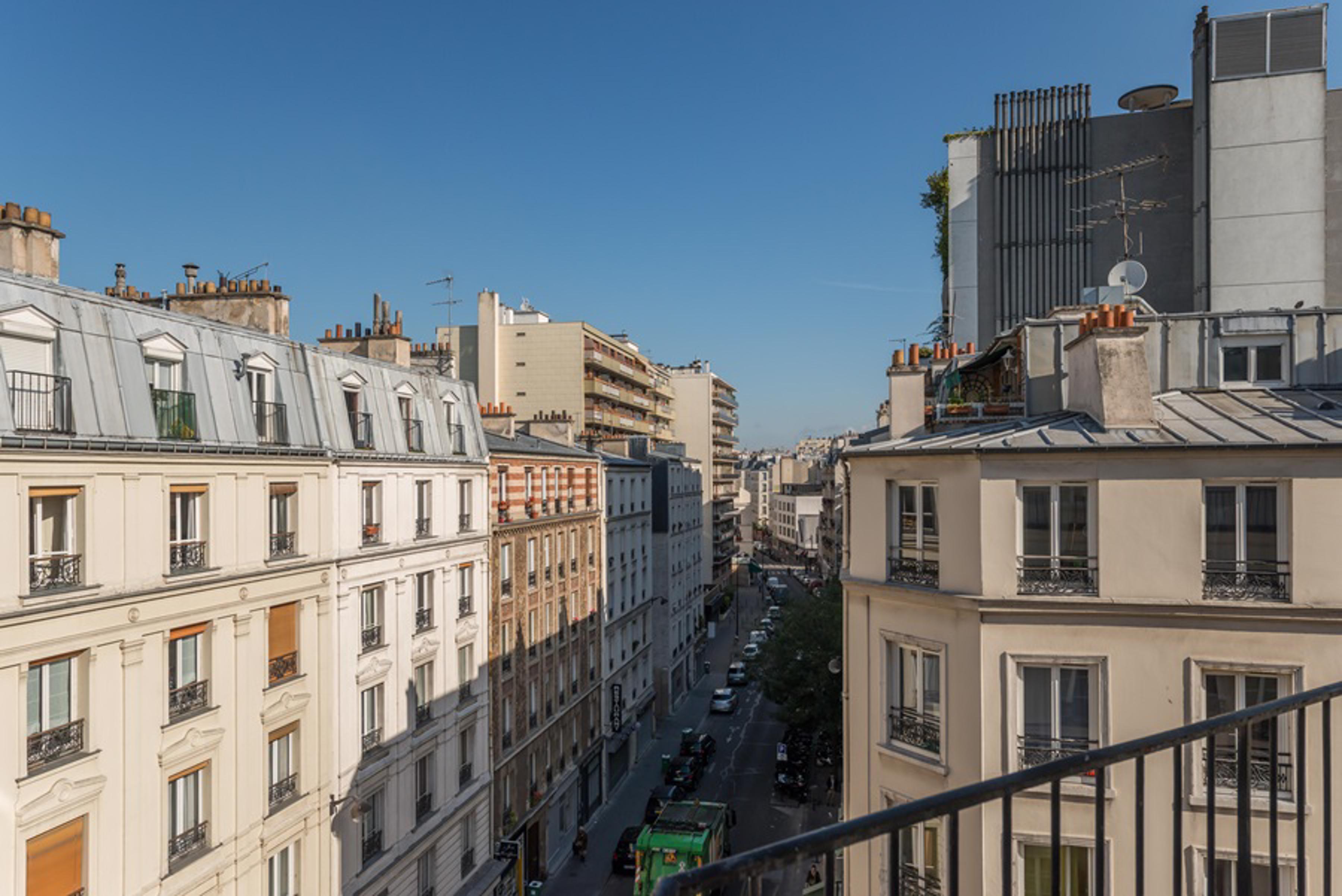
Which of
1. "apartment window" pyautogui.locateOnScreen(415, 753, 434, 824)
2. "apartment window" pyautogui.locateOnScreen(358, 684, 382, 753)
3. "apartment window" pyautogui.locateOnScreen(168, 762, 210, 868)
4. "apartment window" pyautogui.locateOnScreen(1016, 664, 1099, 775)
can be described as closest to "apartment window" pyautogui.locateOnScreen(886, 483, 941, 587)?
"apartment window" pyautogui.locateOnScreen(1016, 664, 1099, 775)

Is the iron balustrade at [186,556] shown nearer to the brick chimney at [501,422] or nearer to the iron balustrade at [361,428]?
the iron balustrade at [361,428]

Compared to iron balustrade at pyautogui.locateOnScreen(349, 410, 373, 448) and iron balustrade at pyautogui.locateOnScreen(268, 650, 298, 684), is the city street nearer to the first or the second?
iron balustrade at pyautogui.locateOnScreen(268, 650, 298, 684)

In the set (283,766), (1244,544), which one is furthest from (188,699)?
(1244,544)

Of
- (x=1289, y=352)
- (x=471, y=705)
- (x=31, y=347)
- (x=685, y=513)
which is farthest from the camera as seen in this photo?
(x=685, y=513)

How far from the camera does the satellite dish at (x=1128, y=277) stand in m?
17.6

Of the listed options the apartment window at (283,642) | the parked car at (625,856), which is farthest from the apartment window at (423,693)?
the parked car at (625,856)

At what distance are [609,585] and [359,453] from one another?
21986mm

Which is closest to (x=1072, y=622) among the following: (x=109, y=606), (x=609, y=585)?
(x=109, y=606)

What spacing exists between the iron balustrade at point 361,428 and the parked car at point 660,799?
2100 cm

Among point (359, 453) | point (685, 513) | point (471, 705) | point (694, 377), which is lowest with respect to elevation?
point (471, 705)

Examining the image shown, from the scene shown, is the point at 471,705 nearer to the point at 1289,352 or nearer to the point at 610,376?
the point at 1289,352

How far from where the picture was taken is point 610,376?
63531mm

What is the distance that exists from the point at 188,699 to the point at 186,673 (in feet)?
1.54

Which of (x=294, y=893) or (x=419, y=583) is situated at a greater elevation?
(x=419, y=583)
